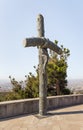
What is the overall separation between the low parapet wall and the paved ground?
1.47 ft

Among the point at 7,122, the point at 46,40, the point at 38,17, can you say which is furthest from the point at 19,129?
the point at 38,17

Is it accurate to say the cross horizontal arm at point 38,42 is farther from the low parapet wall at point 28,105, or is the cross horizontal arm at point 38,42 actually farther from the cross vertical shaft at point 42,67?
the low parapet wall at point 28,105

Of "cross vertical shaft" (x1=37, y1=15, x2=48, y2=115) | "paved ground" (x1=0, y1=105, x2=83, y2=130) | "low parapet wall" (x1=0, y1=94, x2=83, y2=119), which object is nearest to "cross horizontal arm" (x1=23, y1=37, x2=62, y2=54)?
"cross vertical shaft" (x1=37, y1=15, x2=48, y2=115)

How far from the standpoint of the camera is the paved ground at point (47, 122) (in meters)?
6.77

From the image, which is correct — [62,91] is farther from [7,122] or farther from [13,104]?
[7,122]

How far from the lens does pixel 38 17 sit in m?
8.27

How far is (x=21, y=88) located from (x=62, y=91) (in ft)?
10.9

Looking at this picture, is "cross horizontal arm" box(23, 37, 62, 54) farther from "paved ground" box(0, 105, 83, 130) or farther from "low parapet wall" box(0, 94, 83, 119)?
"paved ground" box(0, 105, 83, 130)

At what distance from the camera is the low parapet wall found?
8195mm

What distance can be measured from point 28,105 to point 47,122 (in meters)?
1.79

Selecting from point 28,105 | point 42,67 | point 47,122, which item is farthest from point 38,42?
point 47,122

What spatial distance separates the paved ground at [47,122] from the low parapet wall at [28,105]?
449 mm

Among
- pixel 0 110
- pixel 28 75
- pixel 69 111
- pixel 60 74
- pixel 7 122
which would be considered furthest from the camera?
pixel 28 75

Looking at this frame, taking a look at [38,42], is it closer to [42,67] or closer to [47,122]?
[42,67]
